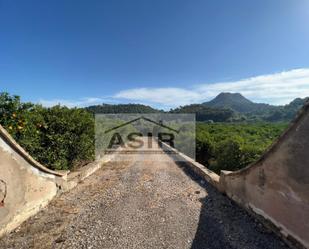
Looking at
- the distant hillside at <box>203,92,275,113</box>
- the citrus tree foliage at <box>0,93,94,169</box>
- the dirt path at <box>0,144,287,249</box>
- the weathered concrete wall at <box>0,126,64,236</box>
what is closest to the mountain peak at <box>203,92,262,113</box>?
the distant hillside at <box>203,92,275,113</box>

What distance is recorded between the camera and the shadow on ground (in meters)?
3.69

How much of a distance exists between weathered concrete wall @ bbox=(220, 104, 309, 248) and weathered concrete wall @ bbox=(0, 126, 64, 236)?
166 inches

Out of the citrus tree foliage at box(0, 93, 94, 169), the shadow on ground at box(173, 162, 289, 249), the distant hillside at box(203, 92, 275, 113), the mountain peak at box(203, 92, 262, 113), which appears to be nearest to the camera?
the shadow on ground at box(173, 162, 289, 249)

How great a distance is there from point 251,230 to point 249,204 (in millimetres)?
658

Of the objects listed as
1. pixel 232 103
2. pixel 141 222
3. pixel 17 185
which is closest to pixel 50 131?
pixel 17 185

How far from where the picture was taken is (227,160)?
10.3m

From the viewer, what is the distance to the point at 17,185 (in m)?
4.14

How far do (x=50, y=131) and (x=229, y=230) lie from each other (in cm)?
551

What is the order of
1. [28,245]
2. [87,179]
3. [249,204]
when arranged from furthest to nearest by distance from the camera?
[87,179]
[249,204]
[28,245]

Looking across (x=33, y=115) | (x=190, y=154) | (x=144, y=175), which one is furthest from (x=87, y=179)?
(x=190, y=154)

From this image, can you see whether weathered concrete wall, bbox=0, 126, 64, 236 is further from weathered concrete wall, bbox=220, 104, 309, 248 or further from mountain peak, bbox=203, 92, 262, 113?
mountain peak, bbox=203, 92, 262, 113

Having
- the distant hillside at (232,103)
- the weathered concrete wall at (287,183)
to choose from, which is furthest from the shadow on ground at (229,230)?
the distant hillside at (232,103)

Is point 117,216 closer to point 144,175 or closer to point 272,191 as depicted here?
point 272,191

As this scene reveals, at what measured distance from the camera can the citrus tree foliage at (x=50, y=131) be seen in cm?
524
